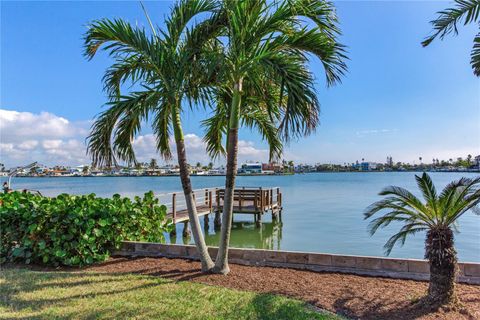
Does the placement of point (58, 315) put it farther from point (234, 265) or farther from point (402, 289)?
point (402, 289)

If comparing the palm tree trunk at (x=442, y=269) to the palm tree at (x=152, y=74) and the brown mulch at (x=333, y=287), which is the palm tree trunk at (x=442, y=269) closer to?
the brown mulch at (x=333, y=287)

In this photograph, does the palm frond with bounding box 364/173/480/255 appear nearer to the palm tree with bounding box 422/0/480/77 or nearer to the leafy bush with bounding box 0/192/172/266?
the palm tree with bounding box 422/0/480/77

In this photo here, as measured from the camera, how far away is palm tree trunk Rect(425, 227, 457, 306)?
3.40 metres

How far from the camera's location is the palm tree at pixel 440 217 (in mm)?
3406

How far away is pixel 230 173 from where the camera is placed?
4734 mm

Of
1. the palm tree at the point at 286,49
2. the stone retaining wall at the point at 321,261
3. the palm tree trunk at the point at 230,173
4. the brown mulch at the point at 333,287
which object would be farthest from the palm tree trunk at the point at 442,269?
the palm tree trunk at the point at 230,173

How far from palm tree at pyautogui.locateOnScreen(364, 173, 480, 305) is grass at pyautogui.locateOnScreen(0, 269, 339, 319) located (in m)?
1.26

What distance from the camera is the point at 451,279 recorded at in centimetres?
341

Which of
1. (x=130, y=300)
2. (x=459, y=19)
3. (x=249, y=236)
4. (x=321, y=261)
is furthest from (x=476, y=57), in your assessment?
(x=249, y=236)

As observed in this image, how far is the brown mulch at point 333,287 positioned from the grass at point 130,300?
30 cm

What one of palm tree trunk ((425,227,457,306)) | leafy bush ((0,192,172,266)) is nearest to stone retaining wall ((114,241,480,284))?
leafy bush ((0,192,172,266))

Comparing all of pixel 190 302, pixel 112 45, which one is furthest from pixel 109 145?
pixel 190 302

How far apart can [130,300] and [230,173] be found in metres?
2.08

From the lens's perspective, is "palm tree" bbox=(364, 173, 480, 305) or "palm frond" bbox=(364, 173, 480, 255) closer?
"palm tree" bbox=(364, 173, 480, 305)
